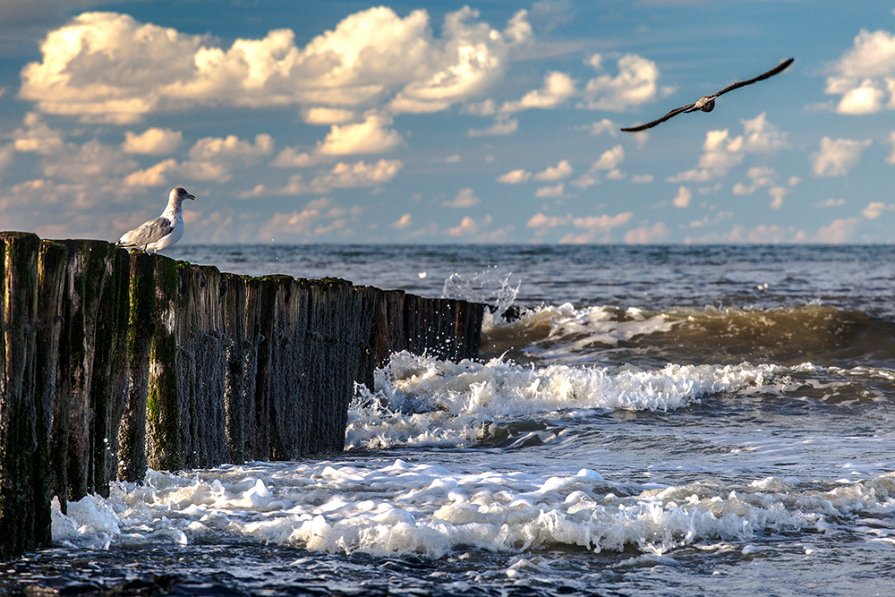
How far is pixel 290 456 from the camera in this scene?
27.5 ft

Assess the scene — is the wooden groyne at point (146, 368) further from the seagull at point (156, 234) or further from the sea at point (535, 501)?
the seagull at point (156, 234)

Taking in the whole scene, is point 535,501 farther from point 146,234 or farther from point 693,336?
point 693,336

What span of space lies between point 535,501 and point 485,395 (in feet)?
17.1

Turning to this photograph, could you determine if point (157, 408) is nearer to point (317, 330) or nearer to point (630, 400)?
point (317, 330)

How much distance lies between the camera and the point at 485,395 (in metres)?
11.5

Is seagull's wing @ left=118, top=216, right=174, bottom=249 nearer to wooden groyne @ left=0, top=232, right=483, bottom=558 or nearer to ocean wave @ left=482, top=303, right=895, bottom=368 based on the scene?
wooden groyne @ left=0, top=232, right=483, bottom=558

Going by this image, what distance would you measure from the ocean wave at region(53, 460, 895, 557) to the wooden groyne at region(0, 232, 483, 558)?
26 centimetres

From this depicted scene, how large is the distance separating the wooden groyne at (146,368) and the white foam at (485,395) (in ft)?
1.73

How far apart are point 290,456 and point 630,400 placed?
441 centimetres

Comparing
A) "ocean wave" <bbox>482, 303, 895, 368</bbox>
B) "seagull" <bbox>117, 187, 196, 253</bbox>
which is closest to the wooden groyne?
"seagull" <bbox>117, 187, 196, 253</bbox>

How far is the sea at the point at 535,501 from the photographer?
4.97 m

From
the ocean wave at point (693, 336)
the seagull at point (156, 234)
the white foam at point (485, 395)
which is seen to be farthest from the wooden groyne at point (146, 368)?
the ocean wave at point (693, 336)

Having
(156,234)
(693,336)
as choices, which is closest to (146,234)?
(156,234)

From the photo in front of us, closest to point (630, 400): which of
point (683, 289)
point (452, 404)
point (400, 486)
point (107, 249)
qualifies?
point (452, 404)
